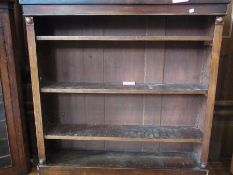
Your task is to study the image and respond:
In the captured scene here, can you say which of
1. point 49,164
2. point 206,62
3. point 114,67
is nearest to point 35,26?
point 114,67

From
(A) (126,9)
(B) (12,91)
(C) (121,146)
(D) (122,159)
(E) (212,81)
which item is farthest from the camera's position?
(C) (121,146)

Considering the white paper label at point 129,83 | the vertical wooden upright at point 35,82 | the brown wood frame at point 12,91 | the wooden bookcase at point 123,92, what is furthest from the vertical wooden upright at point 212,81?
the brown wood frame at point 12,91

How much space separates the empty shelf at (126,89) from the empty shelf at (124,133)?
0.34 metres

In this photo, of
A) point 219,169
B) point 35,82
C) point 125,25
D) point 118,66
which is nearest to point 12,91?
point 35,82

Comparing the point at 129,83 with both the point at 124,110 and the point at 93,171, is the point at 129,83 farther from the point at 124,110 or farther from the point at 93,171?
the point at 93,171

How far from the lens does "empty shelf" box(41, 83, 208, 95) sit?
1.56 m

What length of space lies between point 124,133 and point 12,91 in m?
0.90

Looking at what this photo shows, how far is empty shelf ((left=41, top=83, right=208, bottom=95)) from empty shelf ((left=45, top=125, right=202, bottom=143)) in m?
0.34

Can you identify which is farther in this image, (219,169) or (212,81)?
(219,169)

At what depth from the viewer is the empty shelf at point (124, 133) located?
5.40 ft

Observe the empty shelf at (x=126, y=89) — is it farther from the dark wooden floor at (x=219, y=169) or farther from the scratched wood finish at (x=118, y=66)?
the dark wooden floor at (x=219, y=169)

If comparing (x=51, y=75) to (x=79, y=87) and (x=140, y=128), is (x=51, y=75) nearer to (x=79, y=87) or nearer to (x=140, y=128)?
(x=79, y=87)

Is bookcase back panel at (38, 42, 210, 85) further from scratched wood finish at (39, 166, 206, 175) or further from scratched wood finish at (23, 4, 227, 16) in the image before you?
scratched wood finish at (39, 166, 206, 175)

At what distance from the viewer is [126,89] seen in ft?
5.18
